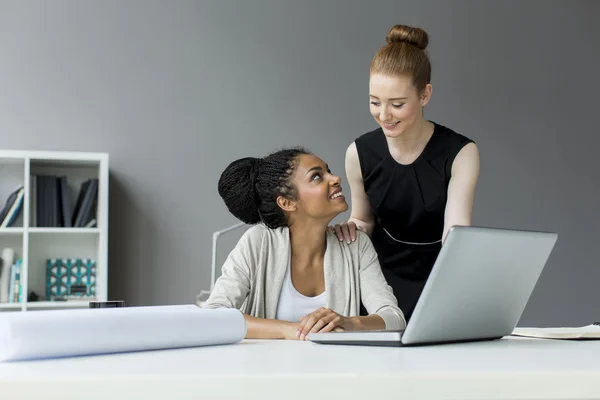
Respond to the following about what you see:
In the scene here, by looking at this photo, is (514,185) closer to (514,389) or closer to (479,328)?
(479,328)

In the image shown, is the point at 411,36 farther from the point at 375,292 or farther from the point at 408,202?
the point at 375,292

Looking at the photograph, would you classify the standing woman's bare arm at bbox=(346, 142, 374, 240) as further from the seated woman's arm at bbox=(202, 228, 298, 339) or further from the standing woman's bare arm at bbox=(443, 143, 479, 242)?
the seated woman's arm at bbox=(202, 228, 298, 339)

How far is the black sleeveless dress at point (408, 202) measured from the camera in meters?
2.29

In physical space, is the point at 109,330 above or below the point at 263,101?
below

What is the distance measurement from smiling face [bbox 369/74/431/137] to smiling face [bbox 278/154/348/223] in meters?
0.22

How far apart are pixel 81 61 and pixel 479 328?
3.39 m

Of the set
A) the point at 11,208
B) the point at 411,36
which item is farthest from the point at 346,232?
the point at 11,208

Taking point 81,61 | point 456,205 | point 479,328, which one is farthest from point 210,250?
point 479,328

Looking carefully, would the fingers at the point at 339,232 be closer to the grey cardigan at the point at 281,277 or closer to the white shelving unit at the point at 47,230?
the grey cardigan at the point at 281,277

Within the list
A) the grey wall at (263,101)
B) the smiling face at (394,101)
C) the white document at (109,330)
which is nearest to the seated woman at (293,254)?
the smiling face at (394,101)

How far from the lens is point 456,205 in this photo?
2.18 meters

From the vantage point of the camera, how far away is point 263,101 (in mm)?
4301

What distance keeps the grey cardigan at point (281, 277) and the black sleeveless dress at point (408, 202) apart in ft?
0.94

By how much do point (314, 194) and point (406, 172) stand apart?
347 millimetres
